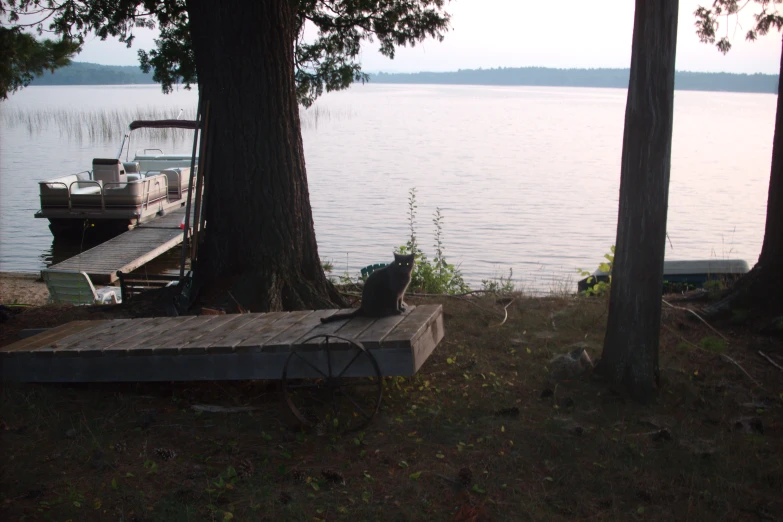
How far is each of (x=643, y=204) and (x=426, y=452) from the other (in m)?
2.27

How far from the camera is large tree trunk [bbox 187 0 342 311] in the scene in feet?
21.0

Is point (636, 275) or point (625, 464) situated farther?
point (636, 275)

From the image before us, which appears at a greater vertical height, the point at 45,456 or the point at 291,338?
the point at 291,338

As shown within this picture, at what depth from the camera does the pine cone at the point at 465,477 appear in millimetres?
3746

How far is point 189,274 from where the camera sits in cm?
696

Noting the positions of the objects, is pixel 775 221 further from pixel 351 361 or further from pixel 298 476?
pixel 298 476

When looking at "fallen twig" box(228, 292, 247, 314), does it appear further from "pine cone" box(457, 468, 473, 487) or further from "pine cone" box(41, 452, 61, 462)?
"pine cone" box(457, 468, 473, 487)

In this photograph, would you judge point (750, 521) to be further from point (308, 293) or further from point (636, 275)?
point (308, 293)

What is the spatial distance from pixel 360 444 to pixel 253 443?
2.19 feet

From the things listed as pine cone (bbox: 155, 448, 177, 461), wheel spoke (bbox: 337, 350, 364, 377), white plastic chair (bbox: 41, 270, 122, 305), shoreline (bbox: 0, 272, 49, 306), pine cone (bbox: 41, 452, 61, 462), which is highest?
wheel spoke (bbox: 337, 350, 364, 377)

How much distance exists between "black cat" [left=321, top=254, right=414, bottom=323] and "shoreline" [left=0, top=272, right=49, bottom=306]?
809cm

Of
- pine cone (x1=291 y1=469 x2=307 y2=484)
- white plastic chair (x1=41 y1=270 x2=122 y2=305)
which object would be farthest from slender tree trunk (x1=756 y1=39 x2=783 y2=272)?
white plastic chair (x1=41 y1=270 x2=122 y2=305)

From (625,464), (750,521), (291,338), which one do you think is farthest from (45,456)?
(750,521)

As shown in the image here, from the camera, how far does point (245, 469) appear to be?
388 centimetres
